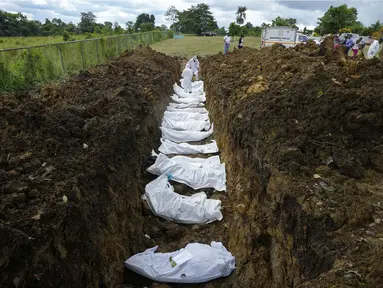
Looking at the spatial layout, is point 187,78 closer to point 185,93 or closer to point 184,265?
point 185,93

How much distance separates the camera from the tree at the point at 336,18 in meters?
34.5

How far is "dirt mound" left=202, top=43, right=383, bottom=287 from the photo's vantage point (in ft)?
9.62

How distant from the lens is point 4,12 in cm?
4247

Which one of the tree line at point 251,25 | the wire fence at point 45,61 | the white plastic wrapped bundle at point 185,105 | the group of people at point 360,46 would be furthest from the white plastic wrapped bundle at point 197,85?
the tree line at point 251,25

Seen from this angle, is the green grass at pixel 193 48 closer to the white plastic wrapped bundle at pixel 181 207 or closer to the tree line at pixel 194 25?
the tree line at pixel 194 25

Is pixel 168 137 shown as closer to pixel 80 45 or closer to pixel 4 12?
pixel 80 45

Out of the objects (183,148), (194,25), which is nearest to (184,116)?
(183,148)

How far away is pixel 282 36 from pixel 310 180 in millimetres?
23034

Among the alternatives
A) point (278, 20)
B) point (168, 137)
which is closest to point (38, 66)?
point (168, 137)

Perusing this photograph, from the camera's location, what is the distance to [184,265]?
4645 millimetres

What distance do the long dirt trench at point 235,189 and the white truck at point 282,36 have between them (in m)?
18.2

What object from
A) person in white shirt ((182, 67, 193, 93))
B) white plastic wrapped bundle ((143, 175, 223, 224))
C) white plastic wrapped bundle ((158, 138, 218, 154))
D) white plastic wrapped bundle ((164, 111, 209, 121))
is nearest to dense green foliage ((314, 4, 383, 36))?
person in white shirt ((182, 67, 193, 93))

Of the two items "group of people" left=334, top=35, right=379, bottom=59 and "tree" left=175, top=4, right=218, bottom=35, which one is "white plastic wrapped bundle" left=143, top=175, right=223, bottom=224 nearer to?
"group of people" left=334, top=35, right=379, bottom=59

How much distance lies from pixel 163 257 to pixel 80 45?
12.5 m
